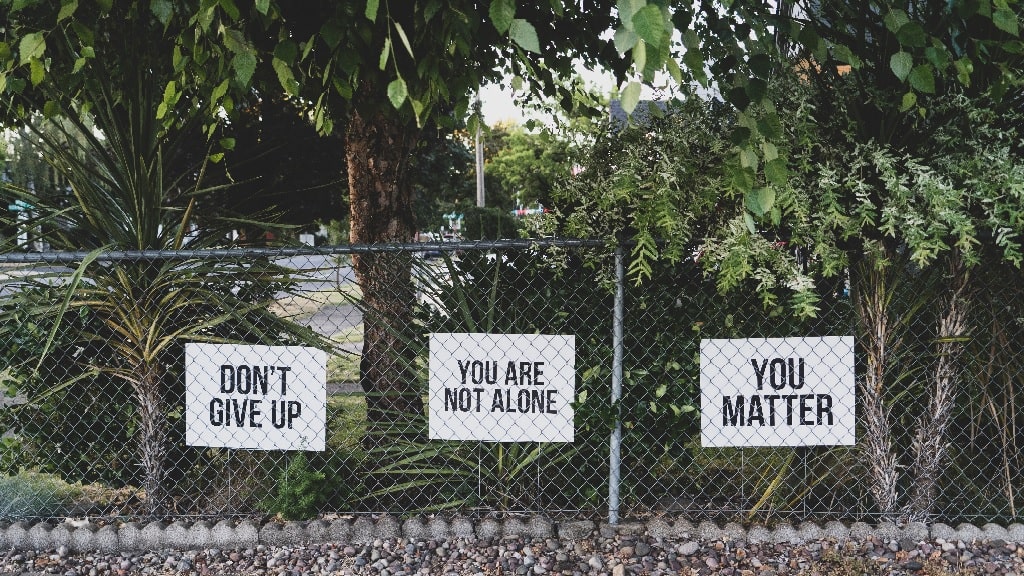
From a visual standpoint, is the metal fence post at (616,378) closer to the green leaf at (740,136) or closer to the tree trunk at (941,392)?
the green leaf at (740,136)

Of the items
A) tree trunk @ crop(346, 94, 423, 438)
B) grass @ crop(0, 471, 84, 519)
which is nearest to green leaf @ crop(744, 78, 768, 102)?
tree trunk @ crop(346, 94, 423, 438)

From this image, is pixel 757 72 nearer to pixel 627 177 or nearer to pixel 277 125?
pixel 627 177

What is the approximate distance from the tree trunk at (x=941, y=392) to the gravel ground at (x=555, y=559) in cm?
22

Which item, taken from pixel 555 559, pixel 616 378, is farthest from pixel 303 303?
pixel 555 559

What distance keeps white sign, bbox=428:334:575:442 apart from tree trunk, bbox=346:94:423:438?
0.24 metres

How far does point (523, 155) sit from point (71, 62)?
23.4m

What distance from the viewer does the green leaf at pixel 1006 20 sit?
7.01 feet

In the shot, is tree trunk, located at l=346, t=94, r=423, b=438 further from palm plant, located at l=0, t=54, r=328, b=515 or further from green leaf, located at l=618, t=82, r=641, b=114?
green leaf, located at l=618, t=82, r=641, b=114

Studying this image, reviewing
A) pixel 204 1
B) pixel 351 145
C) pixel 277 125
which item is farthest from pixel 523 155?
pixel 204 1

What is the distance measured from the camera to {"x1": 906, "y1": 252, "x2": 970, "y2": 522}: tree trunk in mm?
3162

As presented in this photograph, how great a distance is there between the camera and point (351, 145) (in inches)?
154

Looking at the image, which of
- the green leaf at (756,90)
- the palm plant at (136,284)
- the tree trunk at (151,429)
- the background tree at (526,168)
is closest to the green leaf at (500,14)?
the green leaf at (756,90)

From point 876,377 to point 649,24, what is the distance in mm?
2382

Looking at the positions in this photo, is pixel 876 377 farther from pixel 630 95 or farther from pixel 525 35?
pixel 525 35
